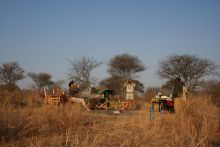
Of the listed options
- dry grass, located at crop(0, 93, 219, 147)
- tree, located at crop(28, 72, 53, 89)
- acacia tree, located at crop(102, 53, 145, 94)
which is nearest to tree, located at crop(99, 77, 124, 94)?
acacia tree, located at crop(102, 53, 145, 94)

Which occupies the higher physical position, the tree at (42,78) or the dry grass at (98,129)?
the tree at (42,78)

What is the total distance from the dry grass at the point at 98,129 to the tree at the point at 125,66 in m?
34.3

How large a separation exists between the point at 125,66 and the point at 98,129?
117ft

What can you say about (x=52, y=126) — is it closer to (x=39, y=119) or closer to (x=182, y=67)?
(x=39, y=119)

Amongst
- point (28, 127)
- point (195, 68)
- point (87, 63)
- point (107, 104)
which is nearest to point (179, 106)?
point (28, 127)

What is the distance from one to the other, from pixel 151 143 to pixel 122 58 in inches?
1508

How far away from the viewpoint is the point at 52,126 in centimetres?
784

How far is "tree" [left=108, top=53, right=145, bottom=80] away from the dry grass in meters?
34.3

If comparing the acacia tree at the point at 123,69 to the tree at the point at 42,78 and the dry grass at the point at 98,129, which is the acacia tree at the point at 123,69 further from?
the dry grass at the point at 98,129

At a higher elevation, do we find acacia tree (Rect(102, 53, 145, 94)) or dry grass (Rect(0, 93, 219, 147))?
acacia tree (Rect(102, 53, 145, 94))

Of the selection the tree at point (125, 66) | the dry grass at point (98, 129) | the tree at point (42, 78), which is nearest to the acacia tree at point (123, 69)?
the tree at point (125, 66)

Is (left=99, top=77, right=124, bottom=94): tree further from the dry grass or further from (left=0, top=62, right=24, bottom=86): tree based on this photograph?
the dry grass

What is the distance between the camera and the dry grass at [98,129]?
224 inches

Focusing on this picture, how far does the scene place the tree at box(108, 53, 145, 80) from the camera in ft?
142
